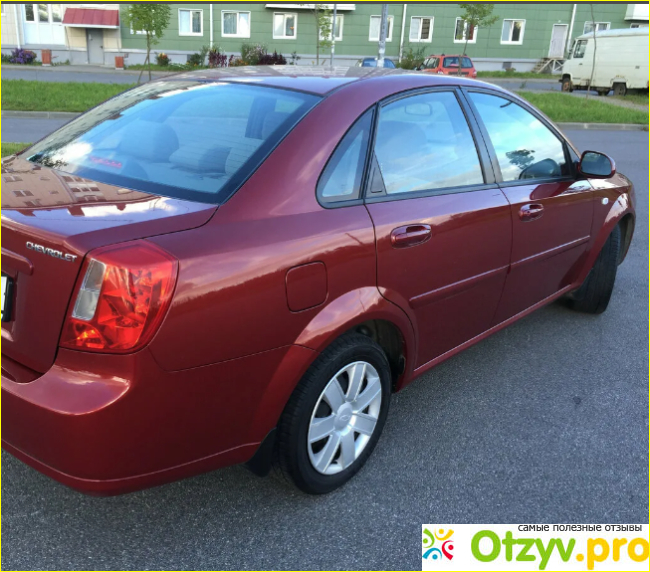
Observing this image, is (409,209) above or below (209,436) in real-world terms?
above

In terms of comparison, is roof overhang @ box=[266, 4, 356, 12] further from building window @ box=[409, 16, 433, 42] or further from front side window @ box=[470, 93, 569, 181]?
front side window @ box=[470, 93, 569, 181]

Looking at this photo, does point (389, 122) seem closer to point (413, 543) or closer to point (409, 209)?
point (409, 209)

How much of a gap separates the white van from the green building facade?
8.43m

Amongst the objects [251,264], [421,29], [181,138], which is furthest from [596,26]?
[251,264]

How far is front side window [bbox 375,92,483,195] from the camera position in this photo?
107 inches

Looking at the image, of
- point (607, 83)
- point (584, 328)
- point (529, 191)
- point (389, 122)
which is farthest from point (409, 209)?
point (607, 83)

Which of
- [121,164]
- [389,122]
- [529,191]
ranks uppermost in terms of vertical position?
[389,122]

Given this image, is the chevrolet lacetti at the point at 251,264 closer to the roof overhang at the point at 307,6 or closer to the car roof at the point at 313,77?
the car roof at the point at 313,77

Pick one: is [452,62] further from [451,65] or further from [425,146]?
[425,146]

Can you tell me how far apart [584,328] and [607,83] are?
26865mm

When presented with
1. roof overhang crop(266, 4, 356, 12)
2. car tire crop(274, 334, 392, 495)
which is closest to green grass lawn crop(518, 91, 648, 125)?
car tire crop(274, 334, 392, 495)

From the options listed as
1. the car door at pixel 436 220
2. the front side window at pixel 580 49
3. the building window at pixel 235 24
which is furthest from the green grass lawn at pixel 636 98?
the car door at pixel 436 220

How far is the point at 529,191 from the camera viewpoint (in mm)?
3424

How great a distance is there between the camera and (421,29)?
36281 millimetres
